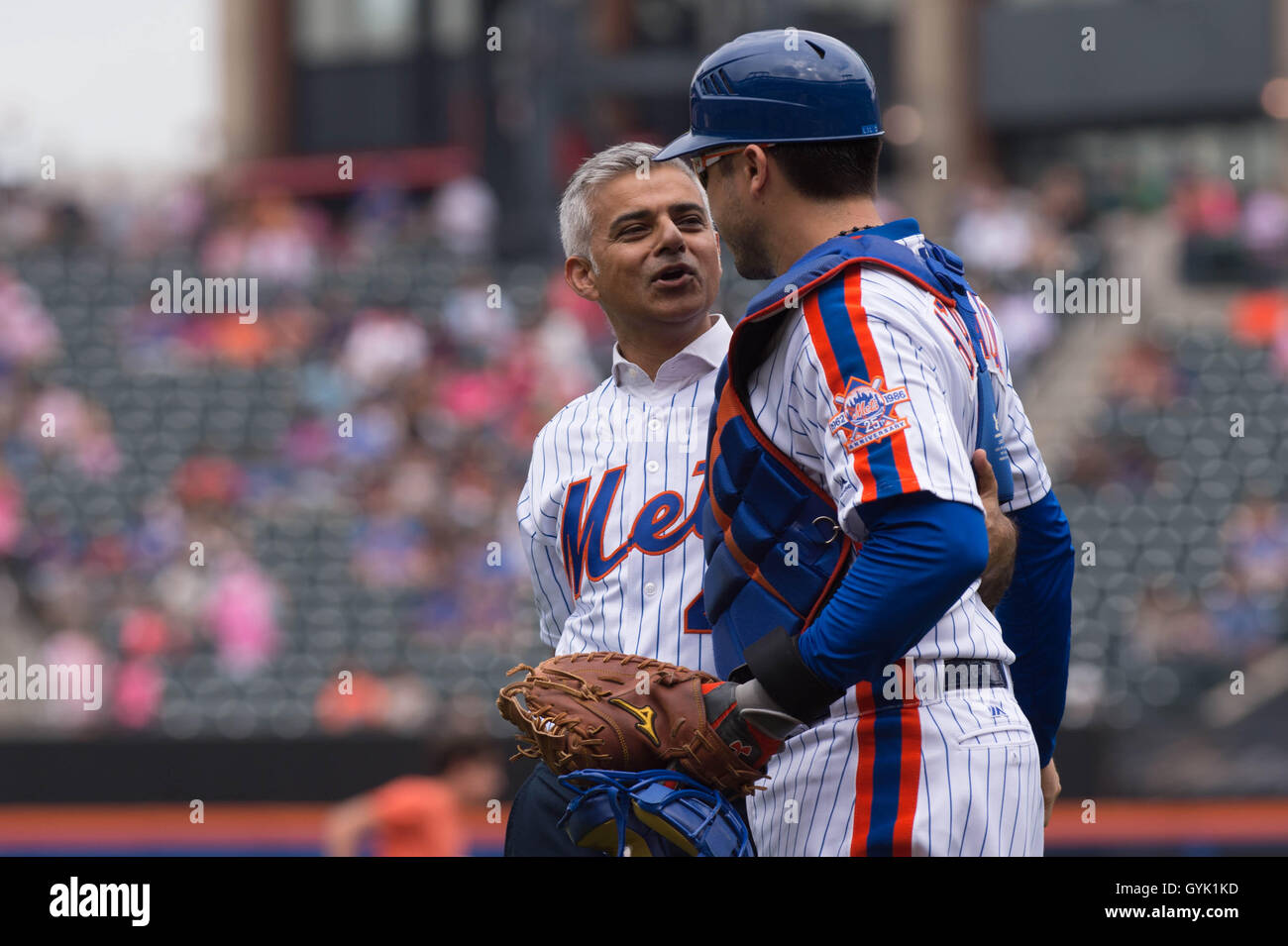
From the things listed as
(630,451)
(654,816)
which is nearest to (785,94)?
(630,451)

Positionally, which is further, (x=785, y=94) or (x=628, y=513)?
(x=628, y=513)

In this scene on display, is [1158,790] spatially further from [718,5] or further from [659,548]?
[718,5]

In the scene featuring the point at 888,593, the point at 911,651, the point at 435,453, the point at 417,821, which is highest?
the point at 435,453

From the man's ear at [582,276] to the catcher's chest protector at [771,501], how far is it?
71 cm

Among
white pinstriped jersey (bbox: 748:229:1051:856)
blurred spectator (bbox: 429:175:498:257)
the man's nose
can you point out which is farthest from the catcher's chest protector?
blurred spectator (bbox: 429:175:498:257)

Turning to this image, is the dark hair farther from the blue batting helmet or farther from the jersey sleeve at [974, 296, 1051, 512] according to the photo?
the jersey sleeve at [974, 296, 1051, 512]

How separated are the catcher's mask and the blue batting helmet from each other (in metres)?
1.00

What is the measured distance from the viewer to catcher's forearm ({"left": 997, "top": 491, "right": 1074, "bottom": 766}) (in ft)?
9.84

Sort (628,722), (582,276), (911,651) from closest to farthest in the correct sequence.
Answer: (911,651) → (628,722) → (582,276)

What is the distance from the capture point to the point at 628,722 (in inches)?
108

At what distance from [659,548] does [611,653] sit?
251 mm

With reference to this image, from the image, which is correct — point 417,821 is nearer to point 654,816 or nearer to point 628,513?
point 628,513

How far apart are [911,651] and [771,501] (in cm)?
31
